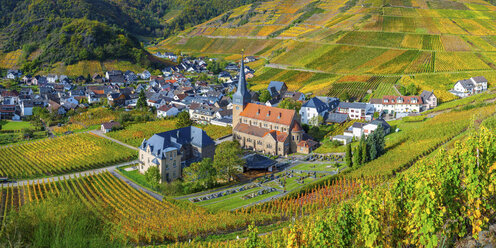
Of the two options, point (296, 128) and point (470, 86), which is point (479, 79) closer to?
point (470, 86)

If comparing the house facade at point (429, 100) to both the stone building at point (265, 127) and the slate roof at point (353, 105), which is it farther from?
the stone building at point (265, 127)

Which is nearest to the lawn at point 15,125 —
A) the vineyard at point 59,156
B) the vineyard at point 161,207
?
the vineyard at point 59,156

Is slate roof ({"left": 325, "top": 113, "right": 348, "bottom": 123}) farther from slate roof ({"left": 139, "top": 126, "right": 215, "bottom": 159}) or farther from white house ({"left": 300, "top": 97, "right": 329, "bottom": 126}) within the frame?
slate roof ({"left": 139, "top": 126, "right": 215, "bottom": 159})

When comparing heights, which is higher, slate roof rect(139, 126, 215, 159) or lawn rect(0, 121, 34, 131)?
slate roof rect(139, 126, 215, 159)

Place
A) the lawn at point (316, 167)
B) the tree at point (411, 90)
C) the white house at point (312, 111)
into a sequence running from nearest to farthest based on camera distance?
the lawn at point (316, 167), the white house at point (312, 111), the tree at point (411, 90)

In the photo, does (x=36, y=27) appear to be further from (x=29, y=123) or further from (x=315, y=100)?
(x=315, y=100)

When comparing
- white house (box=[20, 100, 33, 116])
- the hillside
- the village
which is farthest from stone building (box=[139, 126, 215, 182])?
white house (box=[20, 100, 33, 116])

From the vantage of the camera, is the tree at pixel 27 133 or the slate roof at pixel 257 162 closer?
the slate roof at pixel 257 162
